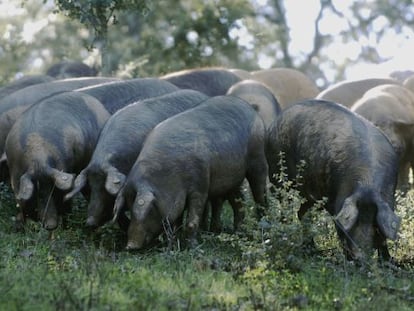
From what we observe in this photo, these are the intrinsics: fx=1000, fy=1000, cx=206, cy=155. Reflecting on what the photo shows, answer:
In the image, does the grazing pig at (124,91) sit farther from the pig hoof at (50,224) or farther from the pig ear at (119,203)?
the pig ear at (119,203)

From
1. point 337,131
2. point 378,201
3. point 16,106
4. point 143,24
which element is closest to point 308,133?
point 337,131

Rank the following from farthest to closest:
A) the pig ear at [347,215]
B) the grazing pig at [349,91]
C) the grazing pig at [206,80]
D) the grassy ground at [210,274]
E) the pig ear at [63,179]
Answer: the grazing pig at [349,91], the grazing pig at [206,80], the pig ear at [63,179], the pig ear at [347,215], the grassy ground at [210,274]

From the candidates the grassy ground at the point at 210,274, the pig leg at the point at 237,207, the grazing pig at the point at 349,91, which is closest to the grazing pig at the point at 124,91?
the pig leg at the point at 237,207

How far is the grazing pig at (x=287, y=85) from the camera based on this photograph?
1919 centimetres

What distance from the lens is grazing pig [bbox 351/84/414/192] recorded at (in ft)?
48.3

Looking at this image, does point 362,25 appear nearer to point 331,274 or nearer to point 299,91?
point 299,91

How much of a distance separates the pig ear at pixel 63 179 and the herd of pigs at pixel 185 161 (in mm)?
14

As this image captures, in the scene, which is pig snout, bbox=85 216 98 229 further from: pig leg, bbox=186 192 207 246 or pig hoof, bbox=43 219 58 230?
pig leg, bbox=186 192 207 246

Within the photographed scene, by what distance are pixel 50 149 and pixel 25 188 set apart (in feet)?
2.20

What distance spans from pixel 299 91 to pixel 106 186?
31.1 feet

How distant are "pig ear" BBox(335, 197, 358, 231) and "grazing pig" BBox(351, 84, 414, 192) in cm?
491

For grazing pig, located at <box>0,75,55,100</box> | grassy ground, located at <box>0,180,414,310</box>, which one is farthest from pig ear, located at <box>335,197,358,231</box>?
grazing pig, located at <box>0,75,55,100</box>

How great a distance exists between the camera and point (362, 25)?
4519cm

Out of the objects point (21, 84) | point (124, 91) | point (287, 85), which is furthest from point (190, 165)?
point (287, 85)
